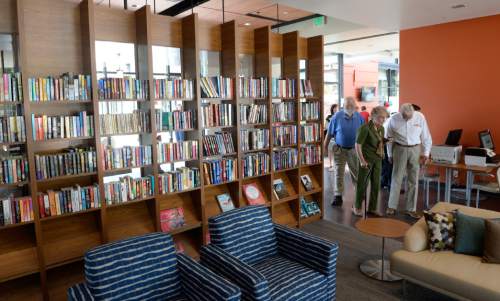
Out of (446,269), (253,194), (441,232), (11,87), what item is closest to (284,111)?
(253,194)

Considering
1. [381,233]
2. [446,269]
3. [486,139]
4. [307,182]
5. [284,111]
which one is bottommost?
[446,269]

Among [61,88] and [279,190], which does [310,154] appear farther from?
[61,88]


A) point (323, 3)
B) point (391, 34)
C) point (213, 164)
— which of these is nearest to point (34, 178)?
point (213, 164)

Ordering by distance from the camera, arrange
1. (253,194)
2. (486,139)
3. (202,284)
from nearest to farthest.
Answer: (202,284), (253,194), (486,139)

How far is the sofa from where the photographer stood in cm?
276

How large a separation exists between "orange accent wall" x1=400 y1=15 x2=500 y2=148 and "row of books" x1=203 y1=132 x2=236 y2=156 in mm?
4754

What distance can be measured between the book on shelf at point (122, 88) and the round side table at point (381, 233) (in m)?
2.54

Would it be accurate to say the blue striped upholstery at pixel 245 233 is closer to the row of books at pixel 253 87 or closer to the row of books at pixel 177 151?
the row of books at pixel 177 151

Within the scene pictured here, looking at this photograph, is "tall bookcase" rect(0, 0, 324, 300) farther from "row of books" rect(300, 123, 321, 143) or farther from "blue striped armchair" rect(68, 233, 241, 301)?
"blue striped armchair" rect(68, 233, 241, 301)

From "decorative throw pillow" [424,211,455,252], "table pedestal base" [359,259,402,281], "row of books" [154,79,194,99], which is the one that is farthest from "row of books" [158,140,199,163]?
"decorative throw pillow" [424,211,455,252]

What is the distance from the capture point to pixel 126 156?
11.9 feet

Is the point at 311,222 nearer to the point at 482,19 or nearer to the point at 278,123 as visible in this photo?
the point at 278,123

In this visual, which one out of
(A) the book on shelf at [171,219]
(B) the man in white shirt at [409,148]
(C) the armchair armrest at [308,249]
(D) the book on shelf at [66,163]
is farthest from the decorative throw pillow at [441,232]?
(D) the book on shelf at [66,163]

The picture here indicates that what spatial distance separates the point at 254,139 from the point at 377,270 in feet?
6.69
